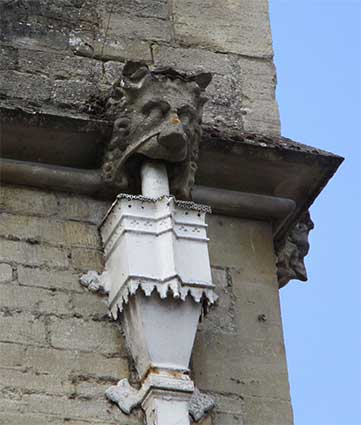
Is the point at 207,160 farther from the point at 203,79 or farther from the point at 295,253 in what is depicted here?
the point at 295,253

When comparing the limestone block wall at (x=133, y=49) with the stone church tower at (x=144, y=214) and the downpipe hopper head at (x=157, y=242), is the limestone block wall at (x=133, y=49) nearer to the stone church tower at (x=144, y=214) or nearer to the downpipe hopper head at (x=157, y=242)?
the stone church tower at (x=144, y=214)

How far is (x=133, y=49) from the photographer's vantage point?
7594 mm

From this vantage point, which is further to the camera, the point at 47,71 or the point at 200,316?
the point at 47,71

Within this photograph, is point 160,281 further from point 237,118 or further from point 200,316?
point 237,118

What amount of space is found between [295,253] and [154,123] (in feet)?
2.93

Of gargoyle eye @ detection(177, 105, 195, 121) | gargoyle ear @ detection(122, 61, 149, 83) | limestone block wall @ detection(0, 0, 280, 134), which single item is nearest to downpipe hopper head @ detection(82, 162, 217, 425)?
gargoyle eye @ detection(177, 105, 195, 121)

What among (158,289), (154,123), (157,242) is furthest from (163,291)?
(154,123)

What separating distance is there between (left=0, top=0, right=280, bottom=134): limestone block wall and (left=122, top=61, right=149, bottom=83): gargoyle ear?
20 cm

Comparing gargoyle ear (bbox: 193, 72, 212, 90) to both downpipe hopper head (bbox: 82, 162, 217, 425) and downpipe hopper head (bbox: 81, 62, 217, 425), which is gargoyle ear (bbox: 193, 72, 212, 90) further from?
downpipe hopper head (bbox: 82, 162, 217, 425)

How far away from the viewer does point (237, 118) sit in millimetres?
7531

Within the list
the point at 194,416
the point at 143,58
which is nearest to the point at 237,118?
the point at 143,58

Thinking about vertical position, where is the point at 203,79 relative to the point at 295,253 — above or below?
above

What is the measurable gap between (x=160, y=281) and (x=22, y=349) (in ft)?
1.69

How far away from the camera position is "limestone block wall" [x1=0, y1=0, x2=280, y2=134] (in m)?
7.33
